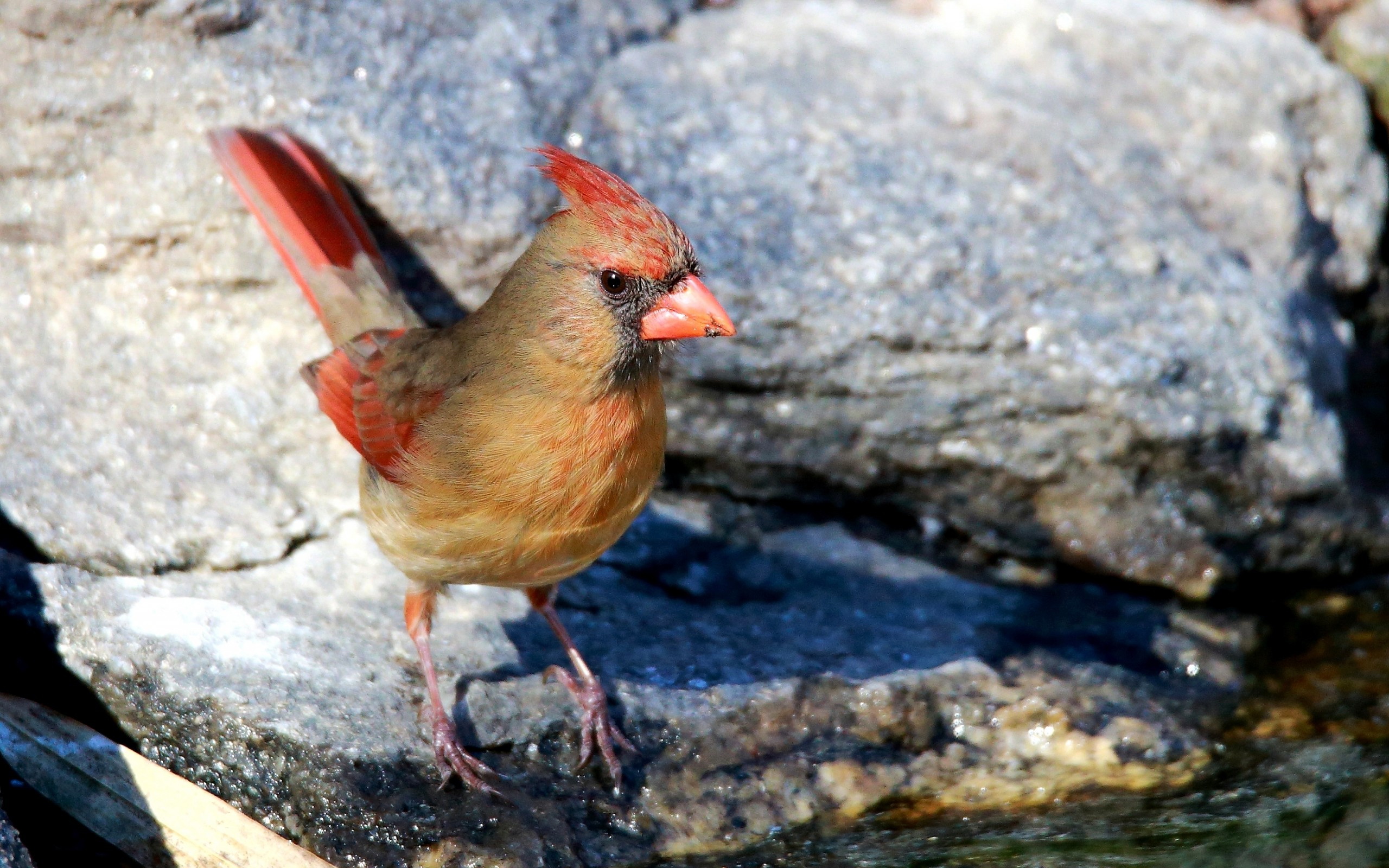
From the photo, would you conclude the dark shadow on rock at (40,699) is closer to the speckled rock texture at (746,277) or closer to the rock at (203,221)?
the speckled rock texture at (746,277)

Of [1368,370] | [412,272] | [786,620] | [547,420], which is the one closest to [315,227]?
[412,272]

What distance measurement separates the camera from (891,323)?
4.29 metres

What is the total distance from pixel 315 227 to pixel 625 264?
1152mm

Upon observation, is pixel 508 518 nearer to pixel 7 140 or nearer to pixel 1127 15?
pixel 7 140

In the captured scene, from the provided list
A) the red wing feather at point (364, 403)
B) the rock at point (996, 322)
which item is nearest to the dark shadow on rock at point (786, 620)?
the rock at point (996, 322)

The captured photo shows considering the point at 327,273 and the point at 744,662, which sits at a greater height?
the point at 327,273

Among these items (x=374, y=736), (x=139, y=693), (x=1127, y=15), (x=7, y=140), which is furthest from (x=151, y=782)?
(x=1127, y=15)

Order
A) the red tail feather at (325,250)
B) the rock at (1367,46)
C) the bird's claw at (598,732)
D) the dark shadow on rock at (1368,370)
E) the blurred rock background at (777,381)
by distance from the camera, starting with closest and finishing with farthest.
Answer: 1. the bird's claw at (598,732)
2. the blurred rock background at (777,381)
3. the red tail feather at (325,250)
4. the dark shadow on rock at (1368,370)
5. the rock at (1367,46)

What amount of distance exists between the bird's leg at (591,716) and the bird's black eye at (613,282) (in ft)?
3.16

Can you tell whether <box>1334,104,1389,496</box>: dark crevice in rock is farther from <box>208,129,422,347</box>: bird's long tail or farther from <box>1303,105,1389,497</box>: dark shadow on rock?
<box>208,129,422,347</box>: bird's long tail

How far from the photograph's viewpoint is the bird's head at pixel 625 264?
315 centimetres

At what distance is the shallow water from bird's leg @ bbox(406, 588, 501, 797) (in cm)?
55

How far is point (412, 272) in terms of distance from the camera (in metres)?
4.25

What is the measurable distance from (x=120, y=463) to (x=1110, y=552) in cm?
303
